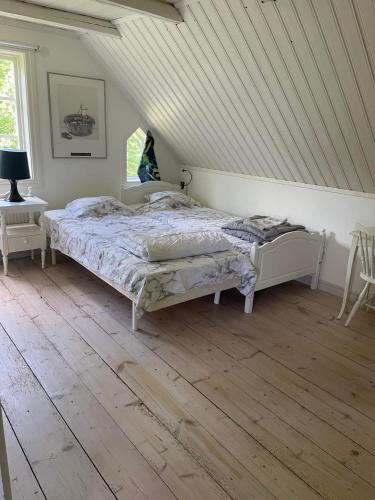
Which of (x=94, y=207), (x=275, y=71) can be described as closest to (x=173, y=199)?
(x=94, y=207)

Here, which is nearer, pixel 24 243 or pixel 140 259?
pixel 140 259

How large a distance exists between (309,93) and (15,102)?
285cm

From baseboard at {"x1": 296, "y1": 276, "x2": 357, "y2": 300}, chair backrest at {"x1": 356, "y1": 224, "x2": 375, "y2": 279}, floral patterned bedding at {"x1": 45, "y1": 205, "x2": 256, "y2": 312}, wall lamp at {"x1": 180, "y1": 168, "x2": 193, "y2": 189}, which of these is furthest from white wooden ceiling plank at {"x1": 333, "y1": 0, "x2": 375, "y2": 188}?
wall lamp at {"x1": 180, "y1": 168, "x2": 193, "y2": 189}

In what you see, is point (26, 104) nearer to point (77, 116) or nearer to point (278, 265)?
point (77, 116)

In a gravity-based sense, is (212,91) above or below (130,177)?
above

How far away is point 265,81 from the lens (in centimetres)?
287

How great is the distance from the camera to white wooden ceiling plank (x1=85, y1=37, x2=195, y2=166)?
379cm

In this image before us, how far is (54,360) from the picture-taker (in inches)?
91.8

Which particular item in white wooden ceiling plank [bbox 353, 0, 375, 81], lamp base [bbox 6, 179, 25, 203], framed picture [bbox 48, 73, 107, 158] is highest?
white wooden ceiling plank [bbox 353, 0, 375, 81]

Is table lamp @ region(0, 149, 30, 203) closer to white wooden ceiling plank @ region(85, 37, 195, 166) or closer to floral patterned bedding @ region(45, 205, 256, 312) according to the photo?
floral patterned bedding @ region(45, 205, 256, 312)

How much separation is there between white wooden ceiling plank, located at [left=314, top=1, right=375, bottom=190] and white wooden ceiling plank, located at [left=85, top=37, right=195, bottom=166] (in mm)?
2061

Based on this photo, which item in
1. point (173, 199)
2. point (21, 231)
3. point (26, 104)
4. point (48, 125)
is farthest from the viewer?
point (173, 199)

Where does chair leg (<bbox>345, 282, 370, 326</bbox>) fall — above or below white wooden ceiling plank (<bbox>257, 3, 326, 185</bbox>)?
below

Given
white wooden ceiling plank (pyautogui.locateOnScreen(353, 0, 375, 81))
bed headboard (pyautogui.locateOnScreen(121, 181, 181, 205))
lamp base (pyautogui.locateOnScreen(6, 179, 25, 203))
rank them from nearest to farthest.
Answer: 1. white wooden ceiling plank (pyautogui.locateOnScreen(353, 0, 375, 81))
2. lamp base (pyautogui.locateOnScreen(6, 179, 25, 203))
3. bed headboard (pyautogui.locateOnScreen(121, 181, 181, 205))
